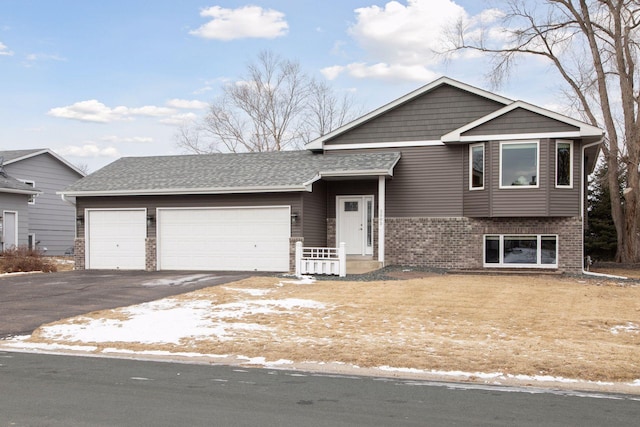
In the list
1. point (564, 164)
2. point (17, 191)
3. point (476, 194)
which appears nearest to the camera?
point (564, 164)

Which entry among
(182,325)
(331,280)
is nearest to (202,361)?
(182,325)

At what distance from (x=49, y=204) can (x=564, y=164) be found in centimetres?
2663

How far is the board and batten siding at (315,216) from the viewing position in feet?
64.2

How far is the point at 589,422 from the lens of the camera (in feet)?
18.4

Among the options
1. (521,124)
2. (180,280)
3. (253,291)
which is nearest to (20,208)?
(180,280)

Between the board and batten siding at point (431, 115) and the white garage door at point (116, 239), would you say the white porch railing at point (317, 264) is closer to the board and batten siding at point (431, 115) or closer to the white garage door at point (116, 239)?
the board and batten siding at point (431, 115)

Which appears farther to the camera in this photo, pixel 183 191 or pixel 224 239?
pixel 224 239

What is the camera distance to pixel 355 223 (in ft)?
70.5

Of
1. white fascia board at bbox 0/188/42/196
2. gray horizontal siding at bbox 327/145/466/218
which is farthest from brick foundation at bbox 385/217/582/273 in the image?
white fascia board at bbox 0/188/42/196

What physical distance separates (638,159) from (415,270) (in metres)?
12.5

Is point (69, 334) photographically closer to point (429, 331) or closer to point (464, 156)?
point (429, 331)

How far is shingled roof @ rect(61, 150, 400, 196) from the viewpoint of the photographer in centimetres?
1942

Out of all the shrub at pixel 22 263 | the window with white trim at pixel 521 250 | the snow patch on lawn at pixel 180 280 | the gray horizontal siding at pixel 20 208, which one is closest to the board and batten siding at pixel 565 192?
the window with white trim at pixel 521 250

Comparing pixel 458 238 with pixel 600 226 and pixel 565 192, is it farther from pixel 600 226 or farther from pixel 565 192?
pixel 600 226
